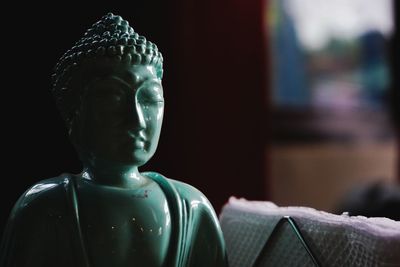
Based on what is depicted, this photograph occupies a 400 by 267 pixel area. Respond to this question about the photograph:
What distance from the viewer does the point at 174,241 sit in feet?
2.31

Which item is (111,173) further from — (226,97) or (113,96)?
(226,97)

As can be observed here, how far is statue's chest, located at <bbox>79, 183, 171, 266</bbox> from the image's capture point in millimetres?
658

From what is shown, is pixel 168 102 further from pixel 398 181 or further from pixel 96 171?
pixel 398 181

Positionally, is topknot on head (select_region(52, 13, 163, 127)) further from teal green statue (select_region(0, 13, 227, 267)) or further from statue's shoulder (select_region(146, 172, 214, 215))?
statue's shoulder (select_region(146, 172, 214, 215))

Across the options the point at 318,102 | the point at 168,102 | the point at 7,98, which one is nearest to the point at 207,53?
the point at 168,102

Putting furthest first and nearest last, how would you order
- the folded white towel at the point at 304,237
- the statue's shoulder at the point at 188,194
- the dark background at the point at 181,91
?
the dark background at the point at 181,91
the statue's shoulder at the point at 188,194
the folded white towel at the point at 304,237

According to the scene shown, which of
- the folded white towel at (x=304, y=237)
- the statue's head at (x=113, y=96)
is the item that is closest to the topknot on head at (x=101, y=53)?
the statue's head at (x=113, y=96)

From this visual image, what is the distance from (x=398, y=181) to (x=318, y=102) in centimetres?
89

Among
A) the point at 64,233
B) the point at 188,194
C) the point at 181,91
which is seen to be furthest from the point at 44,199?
the point at 181,91

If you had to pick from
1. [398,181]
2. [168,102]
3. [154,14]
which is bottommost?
[398,181]

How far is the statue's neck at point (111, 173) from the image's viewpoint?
70 centimetres

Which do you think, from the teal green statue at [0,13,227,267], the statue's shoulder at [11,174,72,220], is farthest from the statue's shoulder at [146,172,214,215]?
the statue's shoulder at [11,174,72,220]

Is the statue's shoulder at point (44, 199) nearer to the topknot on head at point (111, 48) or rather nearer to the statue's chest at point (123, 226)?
the statue's chest at point (123, 226)

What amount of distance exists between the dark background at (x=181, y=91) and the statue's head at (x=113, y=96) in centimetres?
69
